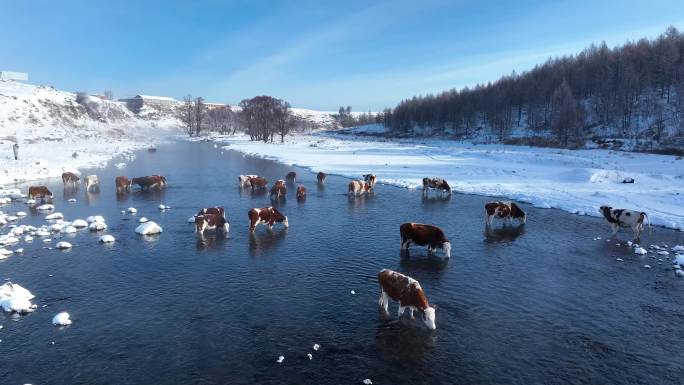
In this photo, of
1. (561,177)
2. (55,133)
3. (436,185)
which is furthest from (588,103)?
(55,133)

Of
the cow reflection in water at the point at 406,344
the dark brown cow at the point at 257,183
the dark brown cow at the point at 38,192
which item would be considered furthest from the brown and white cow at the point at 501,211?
the dark brown cow at the point at 38,192

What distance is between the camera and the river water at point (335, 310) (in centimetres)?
859

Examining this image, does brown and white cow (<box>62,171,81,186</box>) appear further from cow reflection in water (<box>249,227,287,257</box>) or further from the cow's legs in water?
the cow's legs in water

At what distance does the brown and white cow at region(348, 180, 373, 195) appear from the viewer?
91.5 ft

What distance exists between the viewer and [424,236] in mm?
15703

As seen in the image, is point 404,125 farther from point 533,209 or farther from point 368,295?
point 368,295

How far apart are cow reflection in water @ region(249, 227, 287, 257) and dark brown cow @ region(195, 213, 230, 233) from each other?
1338mm

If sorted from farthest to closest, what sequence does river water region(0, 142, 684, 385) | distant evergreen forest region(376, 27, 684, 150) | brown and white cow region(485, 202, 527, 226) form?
distant evergreen forest region(376, 27, 684, 150) → brown and white cow region(485, 202, 527, 226) → river water region(0, 142, 684, 385)

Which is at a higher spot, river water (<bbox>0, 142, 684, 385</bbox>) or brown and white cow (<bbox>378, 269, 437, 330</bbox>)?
brown and white cow (<bbox>378, 269, 437, 330</bbox>)

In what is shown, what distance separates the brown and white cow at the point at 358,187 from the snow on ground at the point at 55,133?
24.3m

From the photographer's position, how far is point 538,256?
15.7 metres

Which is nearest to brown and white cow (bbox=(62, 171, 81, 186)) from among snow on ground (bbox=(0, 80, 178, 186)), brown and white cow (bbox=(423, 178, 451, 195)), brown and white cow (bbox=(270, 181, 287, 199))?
snow on ground (bbox=(0, 80, 178, 186))

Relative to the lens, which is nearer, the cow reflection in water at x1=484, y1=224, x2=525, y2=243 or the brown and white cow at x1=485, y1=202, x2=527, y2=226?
the cow reflection in water at x1=484, y1=224, x2=525, y2=243

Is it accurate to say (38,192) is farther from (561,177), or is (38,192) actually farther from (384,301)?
(561,177)
